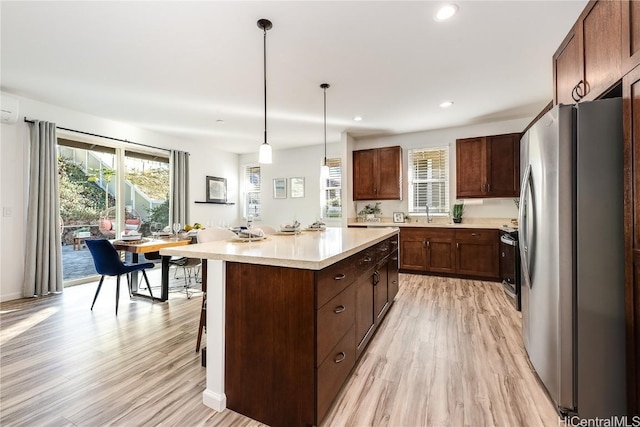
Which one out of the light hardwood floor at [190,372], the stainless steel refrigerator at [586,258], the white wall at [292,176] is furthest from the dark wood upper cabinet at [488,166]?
the stainless steel refrigerator at [586,258]

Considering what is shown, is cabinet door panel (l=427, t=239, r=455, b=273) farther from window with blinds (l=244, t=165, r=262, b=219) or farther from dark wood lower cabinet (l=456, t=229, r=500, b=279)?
window with blinds (l=244, t=165, r=262, b=219)

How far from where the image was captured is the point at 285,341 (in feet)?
4.62

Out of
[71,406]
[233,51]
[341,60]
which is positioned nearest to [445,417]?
[71,406]

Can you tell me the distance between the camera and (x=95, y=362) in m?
2.05

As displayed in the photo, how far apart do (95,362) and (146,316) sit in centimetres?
93

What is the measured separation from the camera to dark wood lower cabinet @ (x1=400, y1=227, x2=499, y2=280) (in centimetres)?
425

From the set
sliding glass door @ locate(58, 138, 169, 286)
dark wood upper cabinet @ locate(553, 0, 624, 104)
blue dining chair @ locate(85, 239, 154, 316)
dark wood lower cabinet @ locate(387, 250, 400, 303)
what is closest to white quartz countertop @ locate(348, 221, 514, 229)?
dark wood lower cabinet @ locate(387, 250, 400, 303)

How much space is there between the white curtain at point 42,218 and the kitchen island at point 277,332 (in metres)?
3.29

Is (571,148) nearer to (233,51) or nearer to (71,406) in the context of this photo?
(233,51)

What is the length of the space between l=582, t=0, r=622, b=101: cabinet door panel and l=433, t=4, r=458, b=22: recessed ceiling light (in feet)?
2.70

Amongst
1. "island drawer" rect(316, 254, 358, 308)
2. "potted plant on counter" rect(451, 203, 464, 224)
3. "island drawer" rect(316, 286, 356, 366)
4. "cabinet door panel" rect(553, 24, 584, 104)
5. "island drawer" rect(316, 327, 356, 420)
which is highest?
"cabinet door panel" rect(553, 24, 584, 104)

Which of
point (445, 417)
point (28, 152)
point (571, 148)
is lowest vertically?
point (445, 417)

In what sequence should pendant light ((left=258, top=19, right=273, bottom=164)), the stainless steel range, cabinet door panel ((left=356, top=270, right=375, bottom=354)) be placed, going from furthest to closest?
the stainless steel range → pendant light ((left=258, top=19, right=273, bottom=164)) → cabinet door panel ((left=356, top=270, right=375, bottom=354))

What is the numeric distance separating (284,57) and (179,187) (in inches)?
150
